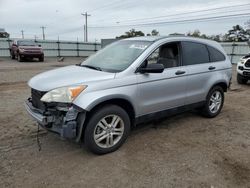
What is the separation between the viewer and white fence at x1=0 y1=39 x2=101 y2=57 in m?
24.8

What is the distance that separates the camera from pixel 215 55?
548 cm

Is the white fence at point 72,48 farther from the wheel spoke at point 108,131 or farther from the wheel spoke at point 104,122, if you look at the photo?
the wheel spoke at point 104,122

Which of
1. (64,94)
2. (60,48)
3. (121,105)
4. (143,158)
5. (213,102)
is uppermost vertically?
(60,48)

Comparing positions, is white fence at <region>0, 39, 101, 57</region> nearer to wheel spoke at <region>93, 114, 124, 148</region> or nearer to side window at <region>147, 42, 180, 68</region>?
side window at <region>147, 42, 180, 68</region>

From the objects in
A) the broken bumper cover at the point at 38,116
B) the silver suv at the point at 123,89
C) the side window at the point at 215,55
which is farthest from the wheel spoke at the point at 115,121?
the side window at the point at 215,55

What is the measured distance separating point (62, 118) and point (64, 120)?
9 centimetres

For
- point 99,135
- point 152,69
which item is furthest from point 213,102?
point 99,135

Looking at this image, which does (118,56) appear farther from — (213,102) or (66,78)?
(213,102)

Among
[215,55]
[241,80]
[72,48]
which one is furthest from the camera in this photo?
[72,48]

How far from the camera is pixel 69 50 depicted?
28422 millimetres

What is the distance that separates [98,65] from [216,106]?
9.54 feet

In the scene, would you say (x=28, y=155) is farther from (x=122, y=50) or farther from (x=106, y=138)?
(x=122, y=50)

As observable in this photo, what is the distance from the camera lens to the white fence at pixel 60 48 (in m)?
24.8

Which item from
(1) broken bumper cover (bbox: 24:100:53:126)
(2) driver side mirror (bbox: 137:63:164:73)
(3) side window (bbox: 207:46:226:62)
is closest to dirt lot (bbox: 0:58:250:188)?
(1) broken bumper cover (bbox: 24:100:53:126)
